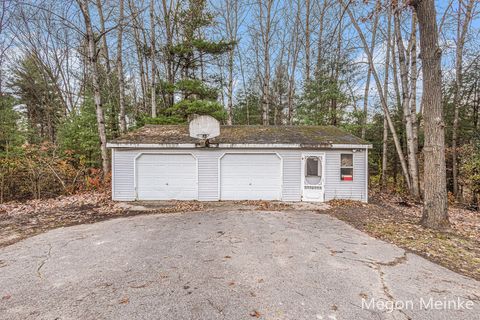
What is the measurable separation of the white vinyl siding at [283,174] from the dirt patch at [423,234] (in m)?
0.86

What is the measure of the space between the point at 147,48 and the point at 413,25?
44.7 ft

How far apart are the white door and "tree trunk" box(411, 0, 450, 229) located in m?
3.58

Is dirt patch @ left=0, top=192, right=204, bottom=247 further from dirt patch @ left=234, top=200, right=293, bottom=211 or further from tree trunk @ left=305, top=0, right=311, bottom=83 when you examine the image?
tree trunk @ left=305, top=0, right=311, bottom=83

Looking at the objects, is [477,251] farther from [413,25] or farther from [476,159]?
[413,25]

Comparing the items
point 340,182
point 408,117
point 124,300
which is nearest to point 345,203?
point 340,182

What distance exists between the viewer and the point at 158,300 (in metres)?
2.81

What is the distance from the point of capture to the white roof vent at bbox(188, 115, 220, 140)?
8828 mm

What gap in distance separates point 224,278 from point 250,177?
19.6 ft

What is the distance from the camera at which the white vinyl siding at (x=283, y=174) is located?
8.91m

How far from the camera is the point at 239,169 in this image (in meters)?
9.20

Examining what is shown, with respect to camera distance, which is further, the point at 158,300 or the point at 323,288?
Result: the point at 323,288

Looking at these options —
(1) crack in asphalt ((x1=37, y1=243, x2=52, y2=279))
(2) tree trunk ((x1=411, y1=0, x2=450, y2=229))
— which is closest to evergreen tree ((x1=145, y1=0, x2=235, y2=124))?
(2) tree trunk ((x1=411, y1=0, x2=450, y2=229))

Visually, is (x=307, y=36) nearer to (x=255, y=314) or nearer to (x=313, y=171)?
(x=313, y=171)

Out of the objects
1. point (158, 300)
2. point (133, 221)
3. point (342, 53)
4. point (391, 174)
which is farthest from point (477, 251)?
point (391, 174)
